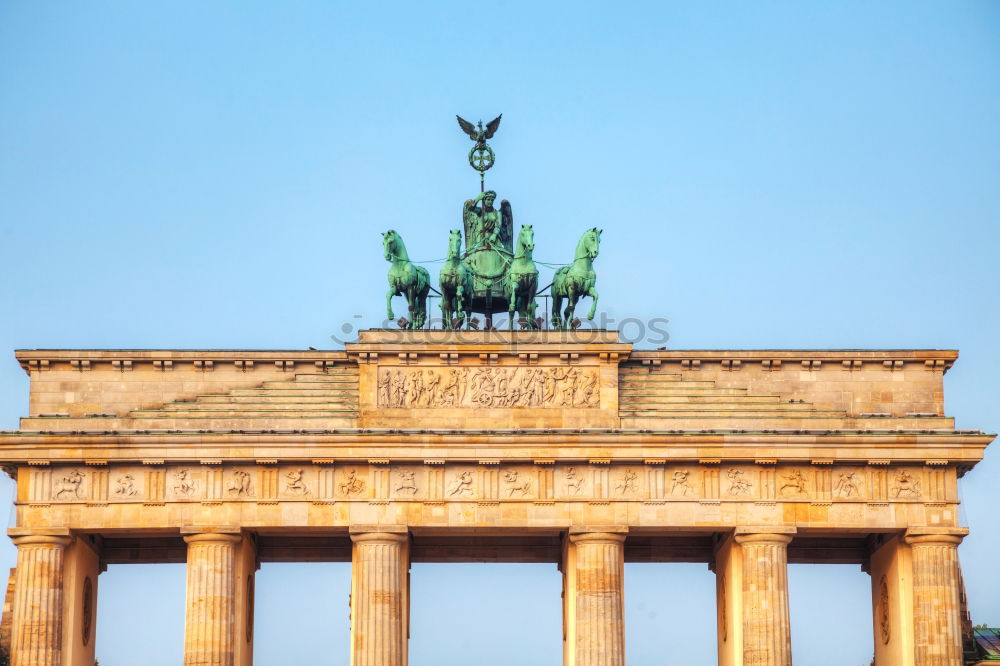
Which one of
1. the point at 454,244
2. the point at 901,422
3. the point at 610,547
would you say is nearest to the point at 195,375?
the point at 454,244

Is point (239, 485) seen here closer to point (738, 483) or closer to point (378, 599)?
point (378, 599)

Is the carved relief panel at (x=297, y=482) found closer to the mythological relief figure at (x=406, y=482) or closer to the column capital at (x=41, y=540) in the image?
the mythological relief figure at (x=406, y=482)

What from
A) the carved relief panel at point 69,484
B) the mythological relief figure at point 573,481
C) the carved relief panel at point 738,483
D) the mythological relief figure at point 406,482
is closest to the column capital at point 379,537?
the mythological relief figure at point 406,482

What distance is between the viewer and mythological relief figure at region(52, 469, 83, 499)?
57.8 m

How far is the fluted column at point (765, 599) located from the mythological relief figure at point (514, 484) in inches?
208

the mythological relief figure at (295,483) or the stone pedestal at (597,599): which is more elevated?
the mythological relief figure at (295,483)

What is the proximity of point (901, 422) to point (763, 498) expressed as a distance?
413cm

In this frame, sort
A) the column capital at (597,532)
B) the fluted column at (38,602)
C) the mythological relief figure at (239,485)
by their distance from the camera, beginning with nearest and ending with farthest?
the fluted column at (38,602) → the column capital at (597,532) → the mythological relief figure at (239,485)

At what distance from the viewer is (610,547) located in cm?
5781

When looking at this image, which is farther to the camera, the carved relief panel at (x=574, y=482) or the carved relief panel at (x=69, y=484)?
the carved relief panel at (x=574, y=482)

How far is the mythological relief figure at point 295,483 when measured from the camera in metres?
57.9

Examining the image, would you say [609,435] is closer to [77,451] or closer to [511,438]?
[511,438]

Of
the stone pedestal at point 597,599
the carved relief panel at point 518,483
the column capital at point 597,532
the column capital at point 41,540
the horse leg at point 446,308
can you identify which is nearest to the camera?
the stone pedestal at point 597,599

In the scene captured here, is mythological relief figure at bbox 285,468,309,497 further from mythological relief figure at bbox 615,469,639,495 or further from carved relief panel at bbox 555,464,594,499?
mythological relief figure at bbox 615,469,639,495
